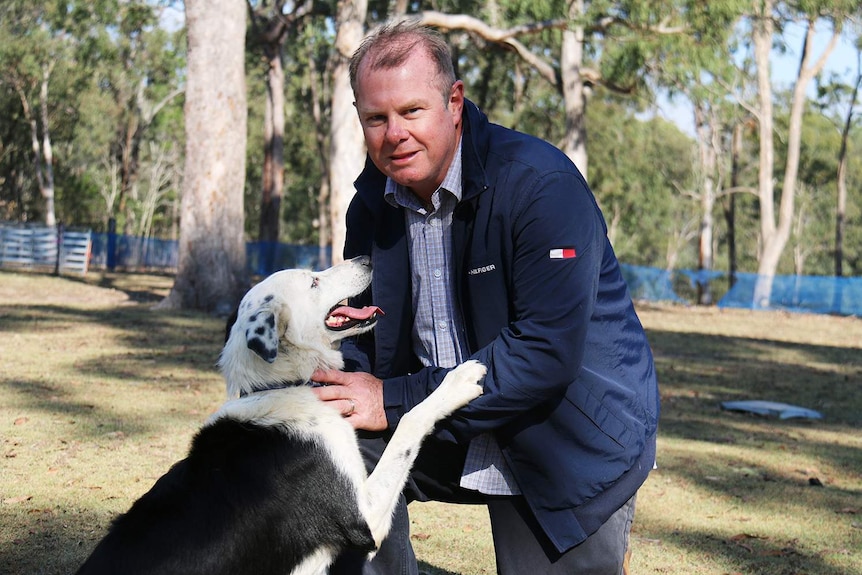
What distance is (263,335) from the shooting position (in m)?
3.71

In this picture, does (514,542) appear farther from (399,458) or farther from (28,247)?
(28,247)

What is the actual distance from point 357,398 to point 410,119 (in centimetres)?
107

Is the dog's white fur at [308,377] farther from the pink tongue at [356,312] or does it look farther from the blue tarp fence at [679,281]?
the blue tarp fence at [679,281]

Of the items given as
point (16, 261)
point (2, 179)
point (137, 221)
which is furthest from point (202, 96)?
point (137, 221)

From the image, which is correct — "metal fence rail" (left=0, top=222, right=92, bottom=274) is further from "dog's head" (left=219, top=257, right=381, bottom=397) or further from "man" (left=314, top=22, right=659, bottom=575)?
"man" (left=314, top=22, right=659, bottom=575)

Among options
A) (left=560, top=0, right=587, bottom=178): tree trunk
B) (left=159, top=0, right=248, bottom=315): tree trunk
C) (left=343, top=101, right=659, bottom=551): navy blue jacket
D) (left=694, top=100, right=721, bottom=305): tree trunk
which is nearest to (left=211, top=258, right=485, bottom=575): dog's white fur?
(left=343, top=101, right=659, bottom=551): navy blue jacket

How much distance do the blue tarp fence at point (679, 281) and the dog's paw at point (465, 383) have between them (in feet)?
103

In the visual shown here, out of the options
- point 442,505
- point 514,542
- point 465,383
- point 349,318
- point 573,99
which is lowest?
point 442,505

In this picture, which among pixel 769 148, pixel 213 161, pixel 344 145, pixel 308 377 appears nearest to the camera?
pixel 308 377

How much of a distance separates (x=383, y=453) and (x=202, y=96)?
1423 centimetres

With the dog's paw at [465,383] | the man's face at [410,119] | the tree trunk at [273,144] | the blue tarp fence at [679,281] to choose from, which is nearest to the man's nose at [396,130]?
the man's face at [410,119]

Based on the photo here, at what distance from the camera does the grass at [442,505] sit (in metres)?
5.41

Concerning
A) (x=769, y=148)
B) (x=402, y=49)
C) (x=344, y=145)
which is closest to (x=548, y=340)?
(x=402, y=49)

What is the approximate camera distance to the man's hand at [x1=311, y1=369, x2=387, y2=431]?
11.8 ft
